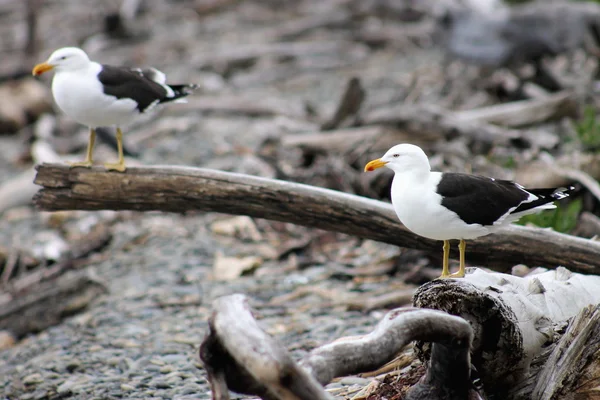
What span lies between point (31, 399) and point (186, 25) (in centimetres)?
1484

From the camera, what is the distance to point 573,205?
20.7ft

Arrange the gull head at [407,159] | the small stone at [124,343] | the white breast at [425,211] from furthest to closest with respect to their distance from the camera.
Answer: the small stone at [124,343], the gull head at [407,159], the white breast at [425,211]

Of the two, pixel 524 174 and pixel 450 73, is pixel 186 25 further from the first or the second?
pixel 524 174

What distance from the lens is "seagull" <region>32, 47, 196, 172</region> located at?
15.7 feet

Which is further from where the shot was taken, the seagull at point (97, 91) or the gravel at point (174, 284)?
the gravel at point (174, 284)

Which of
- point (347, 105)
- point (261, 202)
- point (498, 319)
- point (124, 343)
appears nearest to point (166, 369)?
point (124, 343)

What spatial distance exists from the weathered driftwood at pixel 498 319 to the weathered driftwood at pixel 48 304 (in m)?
3.81

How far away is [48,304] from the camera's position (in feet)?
21.7

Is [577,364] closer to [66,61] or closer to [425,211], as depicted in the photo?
[425,211]

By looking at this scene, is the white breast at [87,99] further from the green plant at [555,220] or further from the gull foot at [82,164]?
the green plant at [555,220]

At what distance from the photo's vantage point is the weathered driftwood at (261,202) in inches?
189

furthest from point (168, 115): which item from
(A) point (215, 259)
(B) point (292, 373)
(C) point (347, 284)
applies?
(B) point (292, 373)

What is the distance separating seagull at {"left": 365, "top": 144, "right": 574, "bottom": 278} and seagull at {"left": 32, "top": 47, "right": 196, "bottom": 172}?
1.74 meters

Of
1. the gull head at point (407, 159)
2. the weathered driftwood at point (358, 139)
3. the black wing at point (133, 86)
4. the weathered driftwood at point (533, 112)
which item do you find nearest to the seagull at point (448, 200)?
the gull head at point (407, 159)
